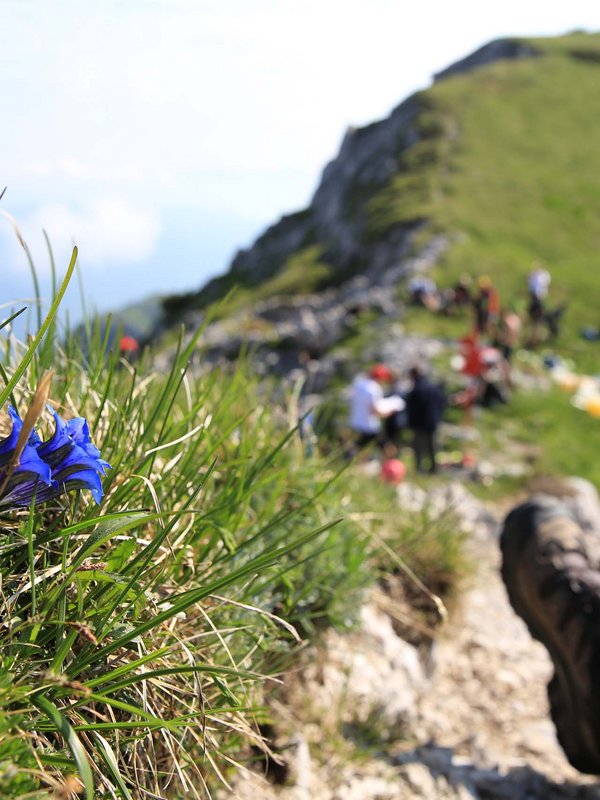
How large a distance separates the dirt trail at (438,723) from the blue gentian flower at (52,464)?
4.08 ft

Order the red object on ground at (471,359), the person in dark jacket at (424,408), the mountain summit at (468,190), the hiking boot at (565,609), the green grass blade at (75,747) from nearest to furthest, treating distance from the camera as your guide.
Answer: the green grass blade at (75,747) < the hiking boot at (565,609) < the person in dark jacket at (424,408) < the red object on ground at (471,359) < the mountain summit at (468,190)

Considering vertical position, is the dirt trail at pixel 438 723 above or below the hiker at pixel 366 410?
above

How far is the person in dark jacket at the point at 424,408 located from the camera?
11.3 m

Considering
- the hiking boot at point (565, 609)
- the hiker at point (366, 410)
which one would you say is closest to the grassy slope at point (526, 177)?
the hiker at point (366, 410)

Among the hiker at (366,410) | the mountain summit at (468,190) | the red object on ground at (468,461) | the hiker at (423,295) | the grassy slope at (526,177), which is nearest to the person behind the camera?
the hiker at (366,410)

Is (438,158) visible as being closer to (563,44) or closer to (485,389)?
(563,44)

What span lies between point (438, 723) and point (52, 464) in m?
2.87

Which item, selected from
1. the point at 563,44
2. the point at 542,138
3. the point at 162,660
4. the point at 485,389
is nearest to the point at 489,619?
the point at 162,660

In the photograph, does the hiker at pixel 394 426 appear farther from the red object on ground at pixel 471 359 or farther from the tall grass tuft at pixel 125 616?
the tall grass tuft at pixel 125 616

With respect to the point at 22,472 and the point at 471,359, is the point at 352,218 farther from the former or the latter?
the point at 22,472

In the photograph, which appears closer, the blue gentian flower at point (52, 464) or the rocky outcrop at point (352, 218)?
the blue gentian flower at point (52, 464)

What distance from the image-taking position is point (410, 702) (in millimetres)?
3521

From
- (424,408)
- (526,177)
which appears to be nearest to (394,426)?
(424,408)

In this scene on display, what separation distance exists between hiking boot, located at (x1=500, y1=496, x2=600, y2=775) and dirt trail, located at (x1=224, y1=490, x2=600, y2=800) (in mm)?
424
